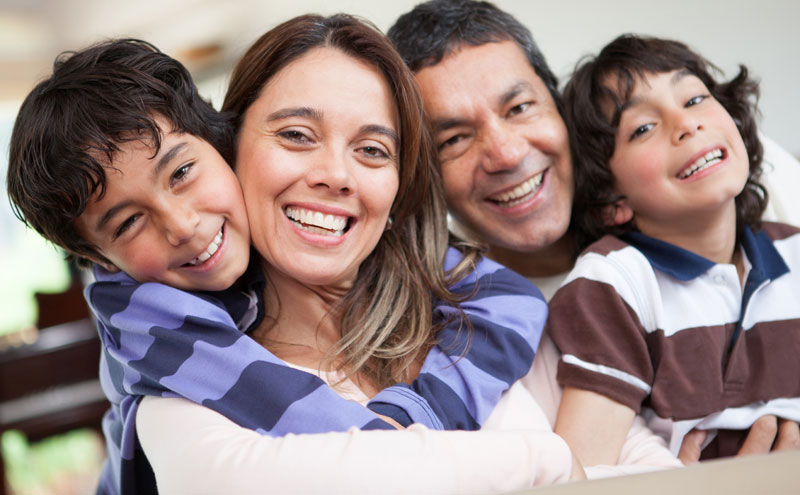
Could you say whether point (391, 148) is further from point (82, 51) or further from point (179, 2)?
point (179, 2)

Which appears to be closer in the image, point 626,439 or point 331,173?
point 331,173

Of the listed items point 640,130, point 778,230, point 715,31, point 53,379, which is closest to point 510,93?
point 640,130

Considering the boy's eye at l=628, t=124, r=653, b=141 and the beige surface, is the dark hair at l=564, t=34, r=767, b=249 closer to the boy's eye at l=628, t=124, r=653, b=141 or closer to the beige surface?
the boy's eye at l=628, t=124, r=653, b=141

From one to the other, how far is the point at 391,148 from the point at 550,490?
0.67m

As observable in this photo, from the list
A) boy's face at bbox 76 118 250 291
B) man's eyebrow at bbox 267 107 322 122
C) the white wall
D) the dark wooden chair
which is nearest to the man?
man's eyebrow at bbox 267 107 322 122

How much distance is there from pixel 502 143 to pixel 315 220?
1.53ft

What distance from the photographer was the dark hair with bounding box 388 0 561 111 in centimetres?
158

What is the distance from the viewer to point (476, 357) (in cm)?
123

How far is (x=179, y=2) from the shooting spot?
4.18 metres

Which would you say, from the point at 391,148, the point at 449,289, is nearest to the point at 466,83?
the point at 391,148

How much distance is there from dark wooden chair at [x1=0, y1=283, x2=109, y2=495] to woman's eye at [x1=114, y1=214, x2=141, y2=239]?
9.38 feet

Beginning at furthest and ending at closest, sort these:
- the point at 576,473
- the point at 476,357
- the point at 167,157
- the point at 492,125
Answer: the point at 492,125
the point at 476,357
the point at 167,157
the point at 576,473

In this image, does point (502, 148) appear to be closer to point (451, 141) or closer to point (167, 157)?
point (451, 141)

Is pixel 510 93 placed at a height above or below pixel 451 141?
above
